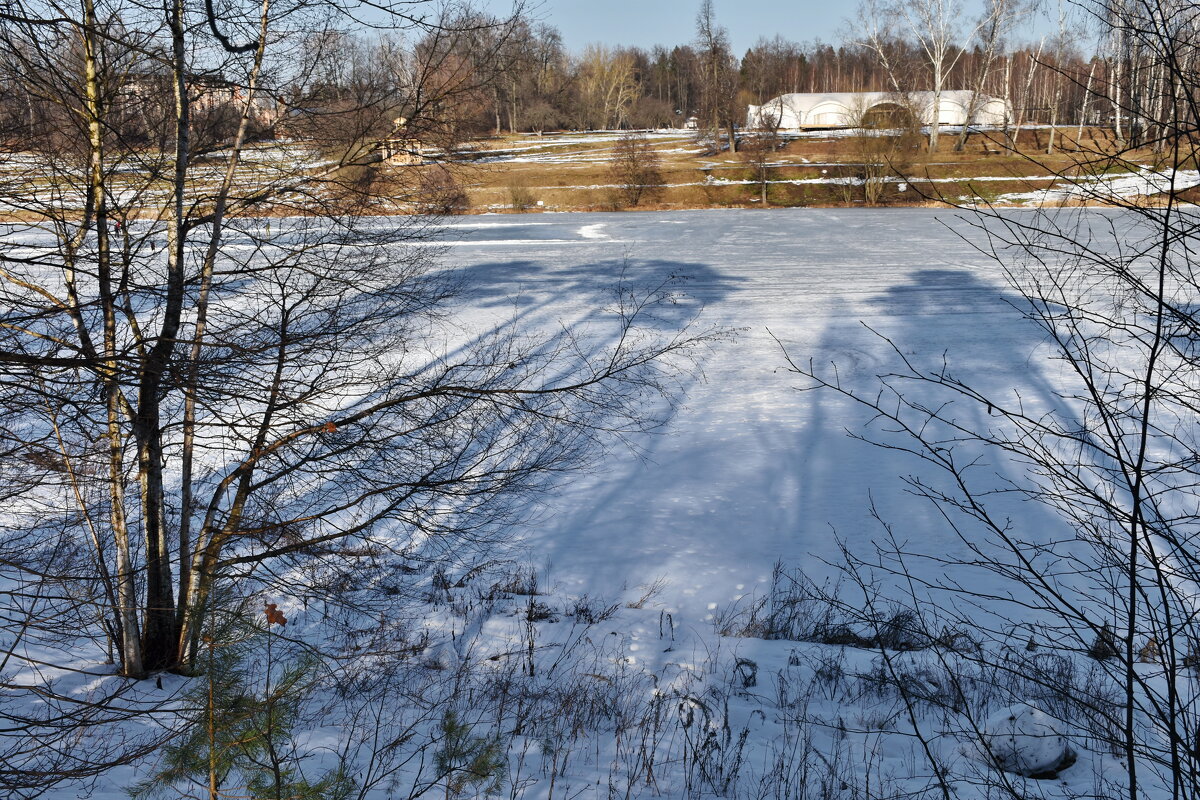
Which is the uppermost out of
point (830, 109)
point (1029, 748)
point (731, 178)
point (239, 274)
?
point (830, 109)

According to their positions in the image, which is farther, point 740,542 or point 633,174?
point 633,174

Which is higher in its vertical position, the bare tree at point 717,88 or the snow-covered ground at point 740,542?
the bare tree at point 717,88

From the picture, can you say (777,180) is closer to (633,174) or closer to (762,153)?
(762,153)

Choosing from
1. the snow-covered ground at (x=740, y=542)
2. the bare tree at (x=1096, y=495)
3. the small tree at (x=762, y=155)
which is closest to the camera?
the bare tree at (x=1096, y=495)

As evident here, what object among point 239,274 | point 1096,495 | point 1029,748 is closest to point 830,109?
point 239,274

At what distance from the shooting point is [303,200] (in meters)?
5.09

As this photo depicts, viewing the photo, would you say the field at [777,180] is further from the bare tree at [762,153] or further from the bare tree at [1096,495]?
the bare tree at [1096,495]

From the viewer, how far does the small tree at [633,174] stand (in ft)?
112

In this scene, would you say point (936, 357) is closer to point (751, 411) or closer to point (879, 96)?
point (751, 411)

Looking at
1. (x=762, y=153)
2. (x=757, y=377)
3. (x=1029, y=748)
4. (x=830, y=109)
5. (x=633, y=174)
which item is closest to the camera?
(x=1029, y=748)

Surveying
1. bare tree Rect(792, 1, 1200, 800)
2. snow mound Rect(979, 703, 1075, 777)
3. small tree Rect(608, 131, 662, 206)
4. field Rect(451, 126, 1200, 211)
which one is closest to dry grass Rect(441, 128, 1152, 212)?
field Rect(451, 126, 1200, 211)

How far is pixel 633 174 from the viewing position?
113 ft

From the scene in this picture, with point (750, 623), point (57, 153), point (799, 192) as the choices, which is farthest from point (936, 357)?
point (799, 192)

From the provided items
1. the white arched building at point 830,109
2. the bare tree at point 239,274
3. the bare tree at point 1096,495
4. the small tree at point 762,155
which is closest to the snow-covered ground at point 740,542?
the bare tree at point 1096,495
